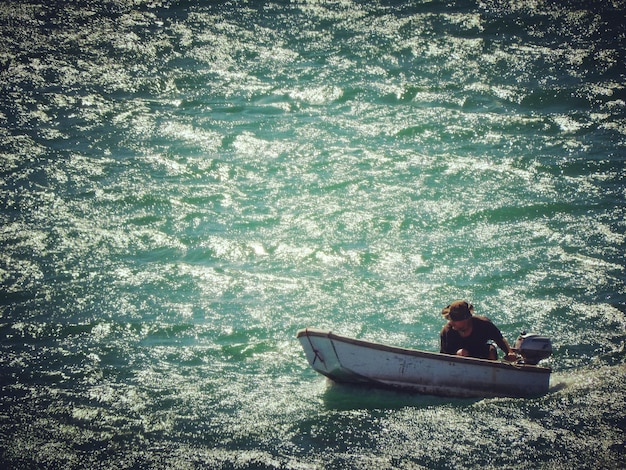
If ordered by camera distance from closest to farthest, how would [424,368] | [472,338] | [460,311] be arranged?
1. [424,368]
2. [460,311]
3. [472,338]

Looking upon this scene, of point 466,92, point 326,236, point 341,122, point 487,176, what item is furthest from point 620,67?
point 326,236

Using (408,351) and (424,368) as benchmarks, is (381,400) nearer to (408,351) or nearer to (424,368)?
(424,368)

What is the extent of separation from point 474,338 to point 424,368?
3.09 feet

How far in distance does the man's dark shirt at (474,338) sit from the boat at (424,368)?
47 cm

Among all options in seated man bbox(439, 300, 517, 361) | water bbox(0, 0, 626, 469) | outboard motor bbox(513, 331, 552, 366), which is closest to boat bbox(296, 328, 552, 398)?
outboard motor bbox(513, 331, 552, 366)

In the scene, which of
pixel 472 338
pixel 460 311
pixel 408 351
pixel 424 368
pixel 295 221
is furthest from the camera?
pixel 295 221

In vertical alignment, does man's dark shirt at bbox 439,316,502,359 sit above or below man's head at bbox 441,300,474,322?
below

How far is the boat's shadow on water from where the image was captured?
29.7 feet

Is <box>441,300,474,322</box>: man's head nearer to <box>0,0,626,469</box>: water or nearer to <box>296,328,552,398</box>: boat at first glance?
<box>296,328,552,398</box>: boat

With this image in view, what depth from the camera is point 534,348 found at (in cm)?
918

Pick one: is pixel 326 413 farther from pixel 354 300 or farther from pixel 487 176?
pixel 487 176

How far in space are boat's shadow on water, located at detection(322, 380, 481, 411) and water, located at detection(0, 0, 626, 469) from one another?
37mm

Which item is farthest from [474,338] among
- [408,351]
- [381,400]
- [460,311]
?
[381,400]

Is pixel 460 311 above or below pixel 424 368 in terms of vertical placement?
above
